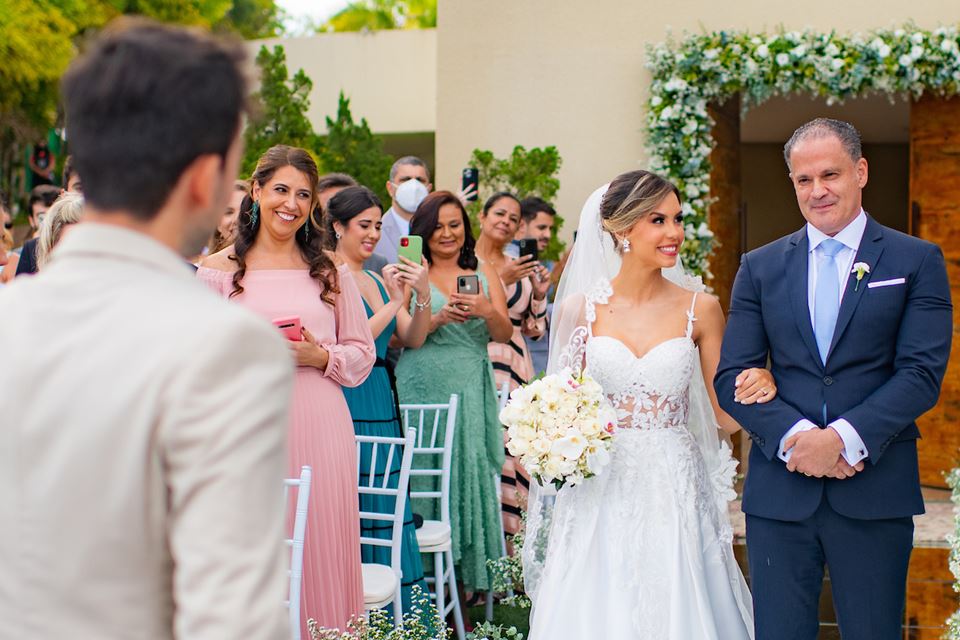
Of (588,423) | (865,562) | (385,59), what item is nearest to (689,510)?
(588,423)

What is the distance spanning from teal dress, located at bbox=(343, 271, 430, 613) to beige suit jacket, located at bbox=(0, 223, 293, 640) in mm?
3490

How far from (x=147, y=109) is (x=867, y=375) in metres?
2.62

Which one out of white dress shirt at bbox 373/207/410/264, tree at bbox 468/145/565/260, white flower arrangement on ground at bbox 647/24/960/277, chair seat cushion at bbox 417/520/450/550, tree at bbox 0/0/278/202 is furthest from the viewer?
tree at bbox 0/0/278/202

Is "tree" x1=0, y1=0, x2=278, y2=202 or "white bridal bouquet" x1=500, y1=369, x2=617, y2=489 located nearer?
"white bridal bouquet" x1=500, y1=369, x2=617, y2=489

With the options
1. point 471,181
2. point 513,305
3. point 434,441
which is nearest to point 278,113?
point 471,181

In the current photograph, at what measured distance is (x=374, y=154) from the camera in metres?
11.1

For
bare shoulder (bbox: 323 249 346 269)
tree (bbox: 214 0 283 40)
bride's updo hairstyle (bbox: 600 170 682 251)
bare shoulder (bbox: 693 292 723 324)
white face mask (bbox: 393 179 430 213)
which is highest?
tree (bbox: 214 0 283 40)

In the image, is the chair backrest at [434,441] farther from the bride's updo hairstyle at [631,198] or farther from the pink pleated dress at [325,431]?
the bride's updo hairstyle at [631,198]

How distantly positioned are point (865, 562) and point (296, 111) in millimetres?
7778

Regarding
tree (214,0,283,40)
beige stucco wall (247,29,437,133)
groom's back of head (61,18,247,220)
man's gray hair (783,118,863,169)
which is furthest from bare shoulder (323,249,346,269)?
tree (214,0,283,40)

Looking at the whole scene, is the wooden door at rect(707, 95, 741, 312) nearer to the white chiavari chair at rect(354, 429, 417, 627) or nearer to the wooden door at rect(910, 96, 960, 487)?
the wooden door at rect(910, 96, 960, 487)

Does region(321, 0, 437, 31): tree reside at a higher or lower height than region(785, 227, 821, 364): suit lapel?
higher

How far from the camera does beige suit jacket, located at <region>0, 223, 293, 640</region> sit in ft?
4.37

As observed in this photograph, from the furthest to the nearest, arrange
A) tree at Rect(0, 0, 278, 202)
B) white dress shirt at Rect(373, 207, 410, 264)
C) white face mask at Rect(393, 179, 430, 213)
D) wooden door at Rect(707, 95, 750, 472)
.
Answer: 1. tree at Rect(0, 0, 278, 202)
2. wooden door at Rect(707, 95, 750, 472)
3. white face mask at Rect(393, 179, 430, 213)
4. white dress shirt at Rect(373, 207, 410, 264)
